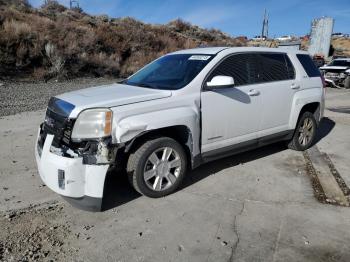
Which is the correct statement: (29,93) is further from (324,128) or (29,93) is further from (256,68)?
(324,128)

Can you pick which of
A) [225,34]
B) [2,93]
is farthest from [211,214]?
[225,34]

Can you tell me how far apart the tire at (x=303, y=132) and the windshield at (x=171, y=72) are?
237 cm

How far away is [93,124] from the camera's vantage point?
154 inches

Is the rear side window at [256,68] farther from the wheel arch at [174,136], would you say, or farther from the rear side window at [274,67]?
the wheel arch at [174,136]

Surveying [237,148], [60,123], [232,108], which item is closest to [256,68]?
[232,108]

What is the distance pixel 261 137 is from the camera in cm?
553

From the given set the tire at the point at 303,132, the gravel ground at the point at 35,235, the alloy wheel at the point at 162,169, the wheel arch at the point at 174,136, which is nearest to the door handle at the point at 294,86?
the tire at the point at 303,132

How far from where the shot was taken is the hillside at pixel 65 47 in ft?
51.1

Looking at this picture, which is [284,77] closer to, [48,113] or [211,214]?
[211,214]

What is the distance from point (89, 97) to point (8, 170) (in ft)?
6.45

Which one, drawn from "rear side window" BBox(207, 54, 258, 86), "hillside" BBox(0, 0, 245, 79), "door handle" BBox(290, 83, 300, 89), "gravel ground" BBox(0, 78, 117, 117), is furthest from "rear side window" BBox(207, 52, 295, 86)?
"hillside" BBox(0, 0, 245, 79)

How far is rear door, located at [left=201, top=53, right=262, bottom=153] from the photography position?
15.5ft

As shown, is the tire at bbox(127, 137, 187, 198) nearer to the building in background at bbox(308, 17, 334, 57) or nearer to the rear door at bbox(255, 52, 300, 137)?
the rear door at bbox(255, 52, 300, 137)

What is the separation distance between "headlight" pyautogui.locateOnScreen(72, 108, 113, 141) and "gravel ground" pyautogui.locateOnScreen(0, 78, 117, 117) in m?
5.96
